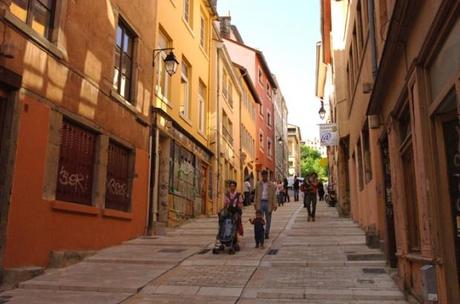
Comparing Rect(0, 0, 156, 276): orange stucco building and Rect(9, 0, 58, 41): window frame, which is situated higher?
Rect(9, 0, 58, 41): window frame

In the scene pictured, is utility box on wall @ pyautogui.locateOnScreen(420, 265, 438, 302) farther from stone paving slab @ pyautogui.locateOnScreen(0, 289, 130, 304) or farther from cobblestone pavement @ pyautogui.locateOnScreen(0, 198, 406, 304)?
stone paving slab @ pyautogui.locateOnScreen(0, 289, 130, 304)

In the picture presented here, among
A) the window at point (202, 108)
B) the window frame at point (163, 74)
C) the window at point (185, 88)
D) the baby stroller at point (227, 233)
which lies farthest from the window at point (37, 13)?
the window at point (202, 108)

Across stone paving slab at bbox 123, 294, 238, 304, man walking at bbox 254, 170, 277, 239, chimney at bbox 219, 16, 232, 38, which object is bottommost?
stone paving slab at bbox 123, 294, 238, 304

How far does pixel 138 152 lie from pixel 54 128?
14.3 feet

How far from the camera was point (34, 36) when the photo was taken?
29.9 feet

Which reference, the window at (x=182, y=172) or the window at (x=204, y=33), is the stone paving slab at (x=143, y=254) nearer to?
the window at (x=182, y=172)

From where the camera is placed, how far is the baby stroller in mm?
11140

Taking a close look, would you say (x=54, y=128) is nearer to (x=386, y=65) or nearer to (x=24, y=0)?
(x=24, y=0)

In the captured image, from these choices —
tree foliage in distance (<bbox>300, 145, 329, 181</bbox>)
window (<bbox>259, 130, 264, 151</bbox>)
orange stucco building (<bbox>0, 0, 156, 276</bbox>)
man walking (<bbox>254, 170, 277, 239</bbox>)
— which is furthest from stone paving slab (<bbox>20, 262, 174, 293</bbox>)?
tree foliage in distance (<bbox>300, 145, 329, 181</bbox>)

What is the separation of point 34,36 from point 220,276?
514 cm

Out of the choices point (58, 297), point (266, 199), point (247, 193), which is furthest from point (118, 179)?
Result: point (247, 193)

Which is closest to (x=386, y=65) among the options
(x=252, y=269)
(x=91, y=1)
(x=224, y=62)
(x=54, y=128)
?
(x=252, y=269)

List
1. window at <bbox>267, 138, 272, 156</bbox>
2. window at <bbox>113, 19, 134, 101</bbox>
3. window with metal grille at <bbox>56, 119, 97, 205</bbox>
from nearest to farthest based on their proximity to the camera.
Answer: window with metal grille at <bbox>56, 119, 97, 205</bbox> → window at <bbox>113, 19, 134, 101</bbox> → window at <bbox>267, 138, 272, 156</bbox>

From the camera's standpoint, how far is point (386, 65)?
25.4 ft
